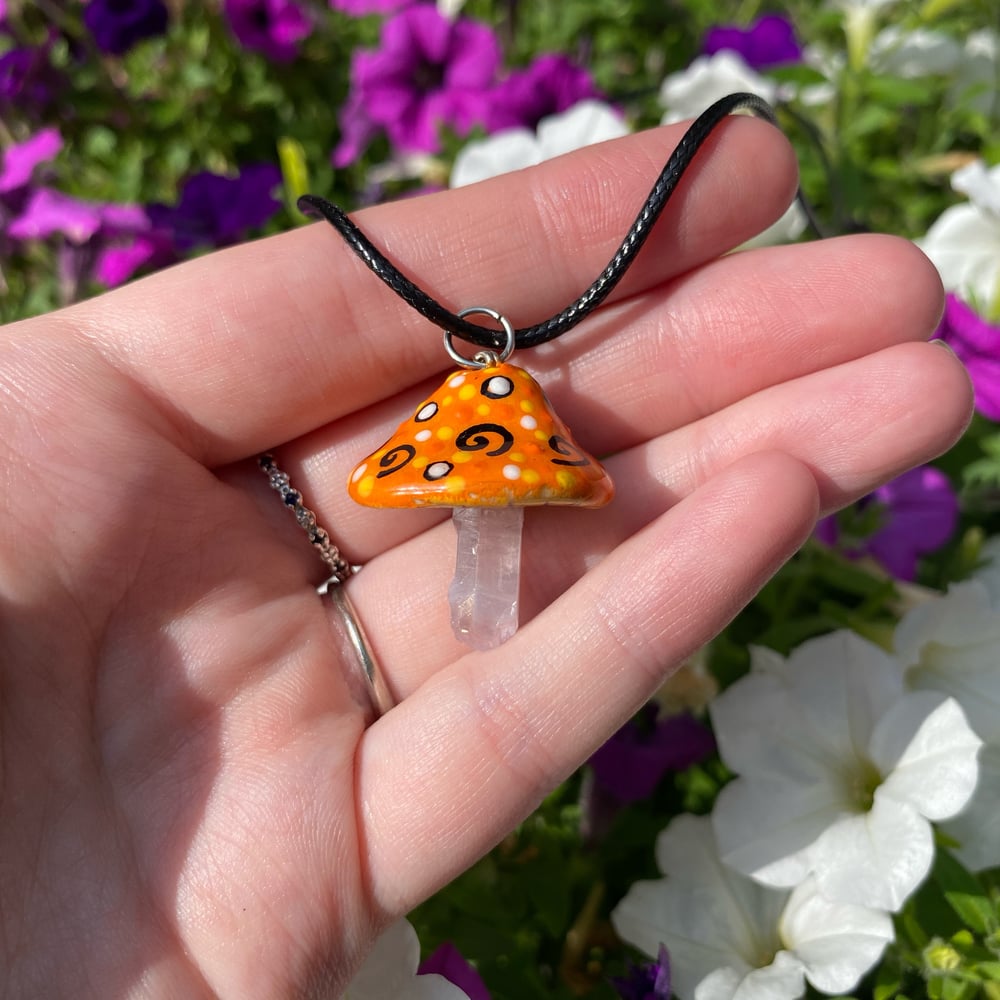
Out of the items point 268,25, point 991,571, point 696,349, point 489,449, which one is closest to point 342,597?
point 489,449

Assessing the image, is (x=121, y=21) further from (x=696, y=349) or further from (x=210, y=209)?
(x=696, y=349)

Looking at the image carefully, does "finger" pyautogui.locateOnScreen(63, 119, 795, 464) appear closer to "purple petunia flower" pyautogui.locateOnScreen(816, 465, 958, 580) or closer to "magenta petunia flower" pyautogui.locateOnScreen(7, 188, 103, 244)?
"purple petunia flower" pyautogui.locateOnScreen(816, 465, 958, 580)

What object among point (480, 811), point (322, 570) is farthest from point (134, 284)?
point (480, 811)

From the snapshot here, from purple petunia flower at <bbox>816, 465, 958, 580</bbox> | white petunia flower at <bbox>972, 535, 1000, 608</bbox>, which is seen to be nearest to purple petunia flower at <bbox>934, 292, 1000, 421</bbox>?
purple petunia flower at <bbox>816, 465, 958, 580</bbox>

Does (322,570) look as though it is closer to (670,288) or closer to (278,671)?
(278,671)

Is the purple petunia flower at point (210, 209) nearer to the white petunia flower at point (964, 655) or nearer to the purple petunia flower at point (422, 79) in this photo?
the purple petunia flower at point (422, 79)
